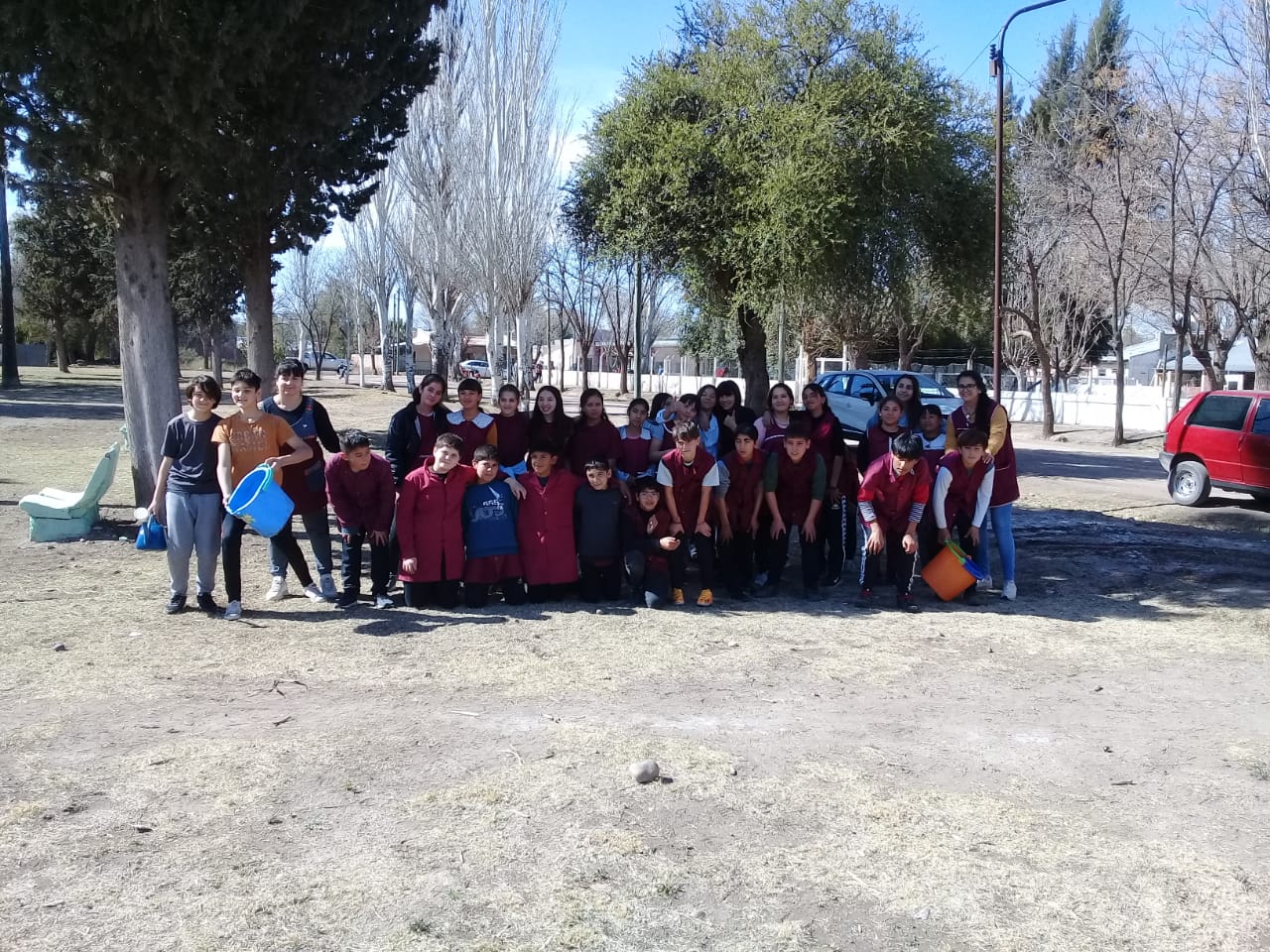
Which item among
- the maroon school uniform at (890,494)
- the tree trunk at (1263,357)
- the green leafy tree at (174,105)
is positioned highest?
the green leafy tree at (174,105)

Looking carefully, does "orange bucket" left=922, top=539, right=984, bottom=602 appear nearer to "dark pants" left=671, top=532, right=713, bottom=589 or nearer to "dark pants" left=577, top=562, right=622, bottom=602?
"dark pants" left=671, top=532, right=713, bottom=589

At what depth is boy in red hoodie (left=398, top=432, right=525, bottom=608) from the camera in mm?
6766

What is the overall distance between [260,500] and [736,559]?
3.48 metres

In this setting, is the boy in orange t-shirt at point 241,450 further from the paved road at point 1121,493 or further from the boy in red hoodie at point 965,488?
the paved road at point 1121,493

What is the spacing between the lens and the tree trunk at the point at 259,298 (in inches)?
431

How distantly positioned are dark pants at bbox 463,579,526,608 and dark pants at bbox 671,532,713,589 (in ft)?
3.70

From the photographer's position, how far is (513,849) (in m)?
3.55

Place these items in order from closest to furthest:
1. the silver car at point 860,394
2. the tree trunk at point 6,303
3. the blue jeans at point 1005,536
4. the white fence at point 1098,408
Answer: the blue jeans at point 1005,536 < the silver car at point 860,394 < the white fence at point 1098,408 < the tree trunk at point 6,303

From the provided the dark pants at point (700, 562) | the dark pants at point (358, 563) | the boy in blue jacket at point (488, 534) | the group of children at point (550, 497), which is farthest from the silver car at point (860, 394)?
the dark pants at point (358, 563)

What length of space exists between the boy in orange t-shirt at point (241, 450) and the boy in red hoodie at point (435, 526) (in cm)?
81

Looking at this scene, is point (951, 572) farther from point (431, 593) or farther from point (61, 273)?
point (61, 273)

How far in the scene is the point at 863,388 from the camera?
66.8ft

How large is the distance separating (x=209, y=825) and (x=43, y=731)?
146cm

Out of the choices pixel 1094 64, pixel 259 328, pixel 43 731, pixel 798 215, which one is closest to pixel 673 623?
pixel 43 731
